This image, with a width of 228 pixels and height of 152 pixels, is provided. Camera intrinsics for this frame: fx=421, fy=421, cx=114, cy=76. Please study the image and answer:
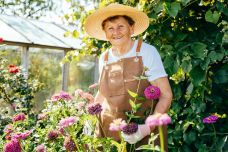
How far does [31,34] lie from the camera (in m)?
7.80

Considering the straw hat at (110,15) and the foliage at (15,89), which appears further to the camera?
the foliage at (15,89)

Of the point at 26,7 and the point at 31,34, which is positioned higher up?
the point at 26,7

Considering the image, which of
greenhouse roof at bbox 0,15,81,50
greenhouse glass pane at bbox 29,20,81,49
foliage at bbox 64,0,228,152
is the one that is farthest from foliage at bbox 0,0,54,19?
foliage at bbox 64,0,228,152

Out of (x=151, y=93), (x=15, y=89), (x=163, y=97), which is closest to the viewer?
(x=151, y=93)

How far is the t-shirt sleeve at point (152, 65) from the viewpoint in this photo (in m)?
1.81

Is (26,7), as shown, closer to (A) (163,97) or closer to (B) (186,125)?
(B) (186,125)

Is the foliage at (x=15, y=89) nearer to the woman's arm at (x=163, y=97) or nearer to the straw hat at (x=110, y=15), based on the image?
the straw hat at (x=110, y=15)

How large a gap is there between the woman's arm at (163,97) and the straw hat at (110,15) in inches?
14.7

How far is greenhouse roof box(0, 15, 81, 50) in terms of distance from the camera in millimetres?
7182

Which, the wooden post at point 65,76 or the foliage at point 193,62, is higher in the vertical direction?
the foliage at point 193,62

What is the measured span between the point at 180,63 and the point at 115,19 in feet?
1.86

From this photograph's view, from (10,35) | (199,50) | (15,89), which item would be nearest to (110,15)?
(199,50)

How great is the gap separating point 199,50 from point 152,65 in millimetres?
536

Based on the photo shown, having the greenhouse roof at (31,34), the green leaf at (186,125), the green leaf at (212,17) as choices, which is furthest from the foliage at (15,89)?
the green leaf at (212,17)
